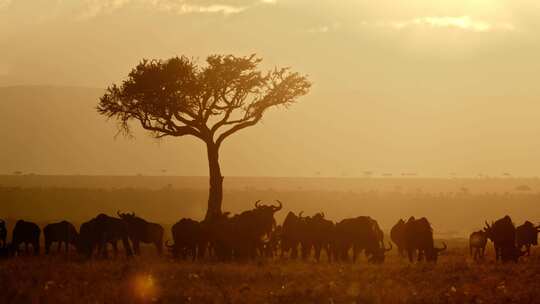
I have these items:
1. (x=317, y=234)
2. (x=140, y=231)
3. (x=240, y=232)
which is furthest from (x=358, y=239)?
(x=140, y=231)

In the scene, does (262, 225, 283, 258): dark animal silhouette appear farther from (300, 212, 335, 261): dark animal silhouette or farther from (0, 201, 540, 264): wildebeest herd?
(300, 212, 335, 261): dark animal silhouette

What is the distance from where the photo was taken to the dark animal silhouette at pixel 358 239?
99.5 feet

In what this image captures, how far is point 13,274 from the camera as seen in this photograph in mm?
22906

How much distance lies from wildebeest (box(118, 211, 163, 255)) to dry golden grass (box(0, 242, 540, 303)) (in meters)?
4.19

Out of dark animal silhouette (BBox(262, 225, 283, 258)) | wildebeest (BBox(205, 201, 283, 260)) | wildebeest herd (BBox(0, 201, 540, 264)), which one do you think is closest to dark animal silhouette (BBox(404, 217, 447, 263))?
wildebeest herd (BBox(0, 201, 540, 264))

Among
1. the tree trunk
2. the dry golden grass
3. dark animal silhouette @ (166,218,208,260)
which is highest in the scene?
the tree trunk

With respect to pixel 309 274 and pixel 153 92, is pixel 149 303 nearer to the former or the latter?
pixel 309 274

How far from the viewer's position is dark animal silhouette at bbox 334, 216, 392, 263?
3033cm

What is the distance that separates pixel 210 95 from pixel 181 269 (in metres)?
18.3

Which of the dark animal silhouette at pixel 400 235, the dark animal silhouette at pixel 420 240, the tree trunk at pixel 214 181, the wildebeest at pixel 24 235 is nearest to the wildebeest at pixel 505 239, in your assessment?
the dark animal silhouette at pixel 420 240

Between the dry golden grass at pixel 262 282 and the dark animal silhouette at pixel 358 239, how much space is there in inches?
98.9

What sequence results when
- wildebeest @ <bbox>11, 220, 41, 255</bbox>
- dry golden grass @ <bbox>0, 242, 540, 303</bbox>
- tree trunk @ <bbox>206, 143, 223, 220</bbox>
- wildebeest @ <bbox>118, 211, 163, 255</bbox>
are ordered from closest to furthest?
1. dry golden grass @ <bbox>0, 242, 540, 303</bbox>
2. wildebeest @ <bbox>11, 220, 41, 255</bbox>
3. wildebeest @ <bbox>118, 211, 163, 255</bbox>
4. tree trunk @ <bbox>206, 143, 223, 220</bbox>

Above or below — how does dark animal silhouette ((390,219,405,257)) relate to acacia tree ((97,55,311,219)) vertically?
below

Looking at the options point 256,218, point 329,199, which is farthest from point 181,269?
point 329,199
